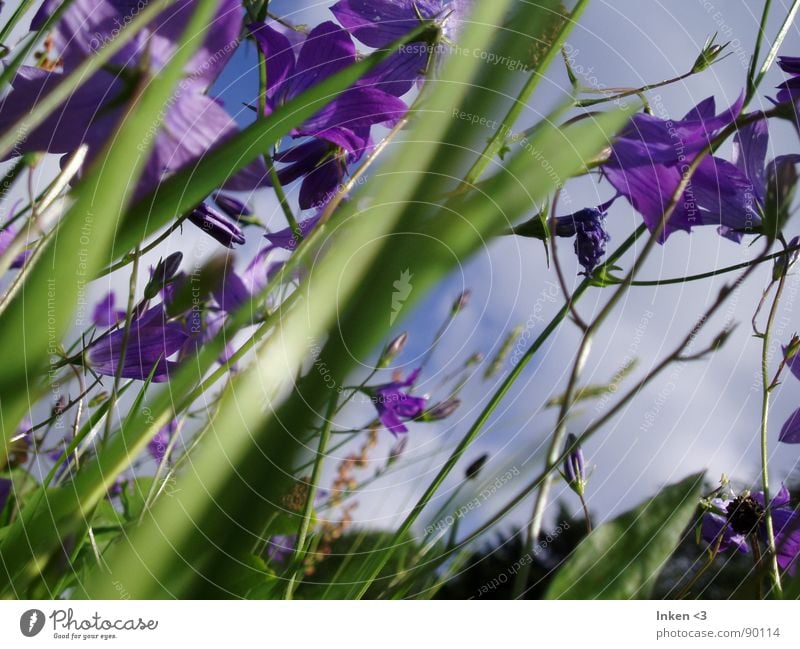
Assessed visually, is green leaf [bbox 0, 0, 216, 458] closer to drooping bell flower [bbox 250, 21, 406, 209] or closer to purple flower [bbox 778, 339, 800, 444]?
drooping bell flower [bbox 250, 21, 406, 209]

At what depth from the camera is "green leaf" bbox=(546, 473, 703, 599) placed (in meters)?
0.32

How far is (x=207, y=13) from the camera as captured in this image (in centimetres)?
28

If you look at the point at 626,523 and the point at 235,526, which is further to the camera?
the point at 626,523

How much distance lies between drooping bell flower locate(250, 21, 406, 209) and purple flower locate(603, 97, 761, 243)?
11 cm

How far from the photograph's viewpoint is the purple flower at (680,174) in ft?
1.06

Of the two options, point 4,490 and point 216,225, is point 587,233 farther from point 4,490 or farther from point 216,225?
point 4,490

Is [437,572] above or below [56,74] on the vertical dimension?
below

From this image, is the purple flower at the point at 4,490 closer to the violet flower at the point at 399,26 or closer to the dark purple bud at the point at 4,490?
the dark purple bud at the point at 4,490

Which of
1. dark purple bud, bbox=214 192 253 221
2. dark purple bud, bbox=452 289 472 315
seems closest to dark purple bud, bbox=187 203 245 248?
dark purple bud, bbox=214 192 253 221

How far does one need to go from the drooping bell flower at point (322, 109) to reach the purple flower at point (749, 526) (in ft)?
0.86
